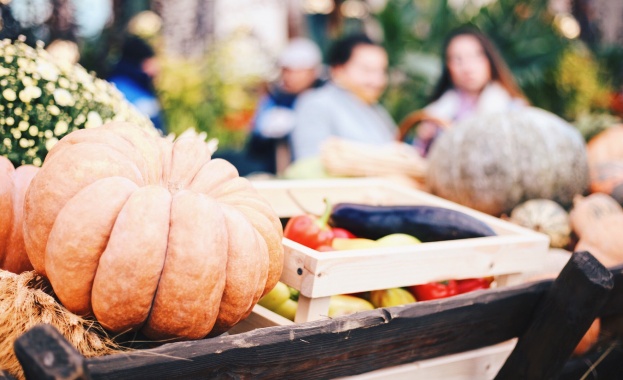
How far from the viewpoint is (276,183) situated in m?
2.54

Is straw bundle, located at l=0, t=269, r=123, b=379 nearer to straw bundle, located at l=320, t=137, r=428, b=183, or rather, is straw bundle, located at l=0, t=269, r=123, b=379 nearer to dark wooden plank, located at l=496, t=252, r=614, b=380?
dark wooden plank, located at l=496, t=252, r=614, b=380

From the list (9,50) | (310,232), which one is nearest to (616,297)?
(310,232)

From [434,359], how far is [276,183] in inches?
38.1

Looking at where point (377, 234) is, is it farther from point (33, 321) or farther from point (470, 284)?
point (33, 321)

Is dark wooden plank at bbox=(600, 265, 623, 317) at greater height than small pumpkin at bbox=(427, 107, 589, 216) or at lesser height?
lesser

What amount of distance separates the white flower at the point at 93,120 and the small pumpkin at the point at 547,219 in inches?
75.8

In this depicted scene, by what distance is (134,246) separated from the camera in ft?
4.43

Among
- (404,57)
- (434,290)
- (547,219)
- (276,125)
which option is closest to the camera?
(434,290)

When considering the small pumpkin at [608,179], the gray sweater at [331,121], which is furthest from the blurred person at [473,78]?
the small pumpkin at [608,179]

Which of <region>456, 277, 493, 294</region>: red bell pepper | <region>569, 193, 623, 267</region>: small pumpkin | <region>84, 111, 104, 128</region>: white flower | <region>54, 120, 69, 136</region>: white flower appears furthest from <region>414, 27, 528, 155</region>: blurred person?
<region>54, 120, 69, 136</region>: white flower

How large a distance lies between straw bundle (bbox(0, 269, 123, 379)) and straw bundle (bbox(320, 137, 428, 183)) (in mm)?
2153

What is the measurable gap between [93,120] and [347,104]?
3415 millimetres

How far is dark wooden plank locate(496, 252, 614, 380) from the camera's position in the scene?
193cm

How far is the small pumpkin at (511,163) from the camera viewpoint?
119 inches
